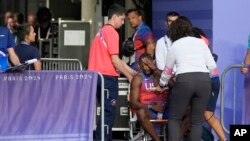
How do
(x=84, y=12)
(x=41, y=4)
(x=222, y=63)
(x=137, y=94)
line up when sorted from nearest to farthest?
(x=137, y=94) → (x=222, y=63) → (x=84, y=12) → (x=41, y=4)

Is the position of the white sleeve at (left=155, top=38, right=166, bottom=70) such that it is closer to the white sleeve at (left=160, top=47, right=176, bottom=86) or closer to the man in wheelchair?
the man in wheelchair

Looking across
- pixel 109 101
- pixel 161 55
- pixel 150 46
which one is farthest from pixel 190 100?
pixel 150 46

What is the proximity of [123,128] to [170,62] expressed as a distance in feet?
9.29

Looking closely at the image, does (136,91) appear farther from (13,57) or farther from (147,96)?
(13,57)

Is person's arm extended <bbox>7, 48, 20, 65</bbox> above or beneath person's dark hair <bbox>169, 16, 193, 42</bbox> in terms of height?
beneath

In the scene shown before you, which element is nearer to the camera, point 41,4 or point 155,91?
point 155,91

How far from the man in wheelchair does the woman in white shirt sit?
923 millimetres

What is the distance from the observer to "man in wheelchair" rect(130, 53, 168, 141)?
1106 centimetres

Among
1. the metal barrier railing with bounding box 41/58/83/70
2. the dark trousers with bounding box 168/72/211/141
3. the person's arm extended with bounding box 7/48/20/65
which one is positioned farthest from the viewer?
the metal barrier railing with bounding box 41/58/83/70

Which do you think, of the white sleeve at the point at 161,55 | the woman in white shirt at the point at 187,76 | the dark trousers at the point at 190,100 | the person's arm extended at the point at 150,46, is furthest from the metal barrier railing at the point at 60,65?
the dark trousers at the point at 190,100

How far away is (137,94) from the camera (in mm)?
11117

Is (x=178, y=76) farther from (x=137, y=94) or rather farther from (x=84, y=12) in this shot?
(x=84, y=12)

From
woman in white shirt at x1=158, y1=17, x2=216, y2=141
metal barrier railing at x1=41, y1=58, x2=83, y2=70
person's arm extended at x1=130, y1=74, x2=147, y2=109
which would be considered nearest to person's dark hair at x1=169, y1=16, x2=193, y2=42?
woman in white shirt at x1=158, y1=17, x2=216, y2=141

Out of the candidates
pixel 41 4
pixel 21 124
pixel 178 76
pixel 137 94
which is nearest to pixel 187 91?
pixel 178 76
